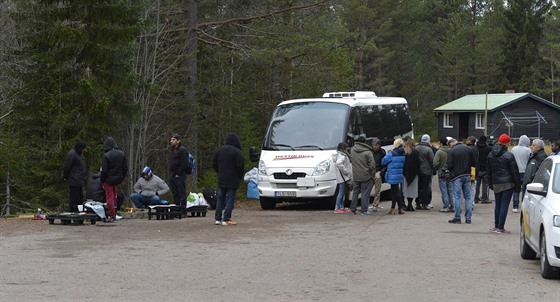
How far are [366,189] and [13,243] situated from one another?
8.97m

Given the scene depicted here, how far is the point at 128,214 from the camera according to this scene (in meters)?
21.1

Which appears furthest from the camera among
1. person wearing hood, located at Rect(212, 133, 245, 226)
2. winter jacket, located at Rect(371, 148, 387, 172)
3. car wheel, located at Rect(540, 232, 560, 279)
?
winter jacket, located at Rect(371, 148, 387, 172)

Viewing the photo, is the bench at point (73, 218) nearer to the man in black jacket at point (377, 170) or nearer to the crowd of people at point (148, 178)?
the crowd of people at point (148, 178)

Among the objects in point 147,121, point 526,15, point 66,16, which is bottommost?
point 147,121

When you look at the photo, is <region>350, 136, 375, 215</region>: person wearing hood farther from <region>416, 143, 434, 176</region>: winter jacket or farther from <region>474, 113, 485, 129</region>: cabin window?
<region>474, 113, 485, 129</region>: cabin window

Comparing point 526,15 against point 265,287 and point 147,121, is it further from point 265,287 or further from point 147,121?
point 265,287

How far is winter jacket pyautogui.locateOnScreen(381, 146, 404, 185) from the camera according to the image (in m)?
22.5

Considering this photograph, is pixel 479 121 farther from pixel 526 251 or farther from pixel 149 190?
pixel 526 251

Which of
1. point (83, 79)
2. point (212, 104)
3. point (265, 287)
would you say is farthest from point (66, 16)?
point (265, 287)

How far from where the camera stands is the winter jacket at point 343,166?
22.7 metres

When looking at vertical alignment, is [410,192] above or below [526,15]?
below

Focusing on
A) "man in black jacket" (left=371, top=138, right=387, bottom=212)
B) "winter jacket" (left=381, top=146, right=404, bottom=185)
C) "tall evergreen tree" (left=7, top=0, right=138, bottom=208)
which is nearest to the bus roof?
"man in black jacket" (left=371, top=138, right=387, bottom=212)

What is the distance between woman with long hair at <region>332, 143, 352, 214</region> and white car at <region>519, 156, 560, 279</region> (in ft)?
28.1

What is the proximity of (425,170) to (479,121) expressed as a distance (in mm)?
50406
